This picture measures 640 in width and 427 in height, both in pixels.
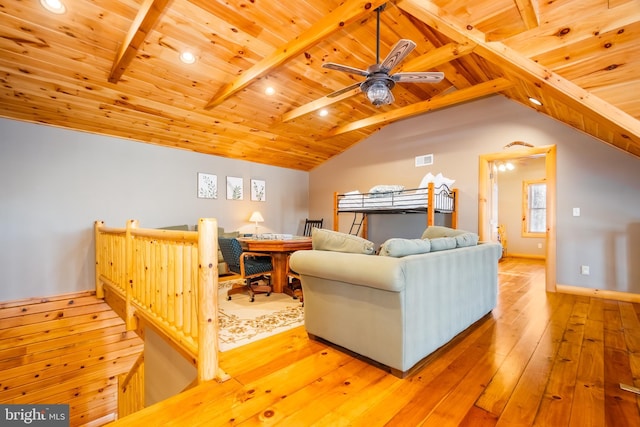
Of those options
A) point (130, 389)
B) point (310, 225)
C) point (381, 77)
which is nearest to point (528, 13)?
point (381, 77)

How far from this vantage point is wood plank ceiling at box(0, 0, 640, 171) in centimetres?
191

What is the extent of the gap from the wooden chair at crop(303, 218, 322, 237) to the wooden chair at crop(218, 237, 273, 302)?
10.4 ft

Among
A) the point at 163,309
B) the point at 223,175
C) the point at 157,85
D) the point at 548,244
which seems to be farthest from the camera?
the point at 223,175

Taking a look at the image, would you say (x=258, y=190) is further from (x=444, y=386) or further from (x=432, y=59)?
(x=444, y=386)

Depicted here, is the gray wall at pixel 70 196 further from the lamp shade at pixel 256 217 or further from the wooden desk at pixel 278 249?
the wooden desk at pixel 278 249

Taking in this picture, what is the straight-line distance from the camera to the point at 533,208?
7363mm

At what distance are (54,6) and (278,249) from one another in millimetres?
3046

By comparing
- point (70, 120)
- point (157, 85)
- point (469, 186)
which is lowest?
point (469, 186)

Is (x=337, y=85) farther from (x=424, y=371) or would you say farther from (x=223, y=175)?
(x=424, y=371)

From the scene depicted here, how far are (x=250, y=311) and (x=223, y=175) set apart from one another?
3.41 meters

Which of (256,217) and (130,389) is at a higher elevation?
(256,217)

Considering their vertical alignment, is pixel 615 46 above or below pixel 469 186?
above

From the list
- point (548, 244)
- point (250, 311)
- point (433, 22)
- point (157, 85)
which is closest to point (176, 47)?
point (157, 85)

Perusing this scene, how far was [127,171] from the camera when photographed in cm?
449
